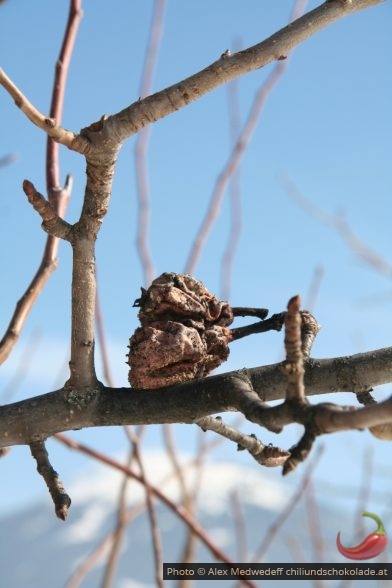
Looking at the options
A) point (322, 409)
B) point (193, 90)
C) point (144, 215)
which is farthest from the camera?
point (144, 215)

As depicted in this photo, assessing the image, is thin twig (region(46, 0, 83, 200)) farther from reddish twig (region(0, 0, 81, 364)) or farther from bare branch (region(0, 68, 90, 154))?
bare branch (region(0, 68, 90, 154))

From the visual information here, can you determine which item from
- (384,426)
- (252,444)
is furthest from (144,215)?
(384,426)

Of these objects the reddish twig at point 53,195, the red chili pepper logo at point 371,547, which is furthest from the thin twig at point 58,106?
the red chili pepper logo at point 371,547

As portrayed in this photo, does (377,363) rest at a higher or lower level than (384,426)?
higher

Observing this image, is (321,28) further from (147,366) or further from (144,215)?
(144,215)

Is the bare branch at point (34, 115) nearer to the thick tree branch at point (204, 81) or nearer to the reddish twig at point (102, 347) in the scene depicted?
the thick tree branch at point (204, 81)

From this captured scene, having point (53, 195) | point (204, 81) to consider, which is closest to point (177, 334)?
point (204, 81)

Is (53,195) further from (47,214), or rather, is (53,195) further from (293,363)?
(293,363)
